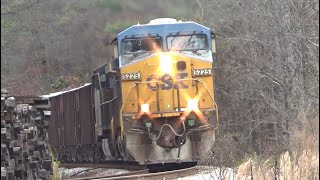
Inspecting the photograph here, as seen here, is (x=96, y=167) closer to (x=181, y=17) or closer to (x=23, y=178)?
(x=181, y=17)

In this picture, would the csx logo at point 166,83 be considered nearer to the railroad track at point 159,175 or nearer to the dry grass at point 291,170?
the railroad track at point 159,175

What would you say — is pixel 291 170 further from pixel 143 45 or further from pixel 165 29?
pixel 143 45

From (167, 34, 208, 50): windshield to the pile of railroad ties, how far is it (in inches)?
166

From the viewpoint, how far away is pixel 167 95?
14.4 metres

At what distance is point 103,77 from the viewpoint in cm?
1656

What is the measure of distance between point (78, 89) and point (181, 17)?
7.60 meters

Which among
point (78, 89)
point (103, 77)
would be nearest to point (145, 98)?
point (103, 77)

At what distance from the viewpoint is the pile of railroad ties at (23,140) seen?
7.32 meters

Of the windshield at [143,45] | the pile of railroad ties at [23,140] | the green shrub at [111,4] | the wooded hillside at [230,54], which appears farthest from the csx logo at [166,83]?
the green shrub at [111,4]

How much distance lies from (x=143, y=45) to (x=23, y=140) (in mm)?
6094

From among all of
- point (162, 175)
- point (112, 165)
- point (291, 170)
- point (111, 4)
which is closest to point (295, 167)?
point (291, 170)

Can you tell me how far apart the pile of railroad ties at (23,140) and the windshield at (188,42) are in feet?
13.8

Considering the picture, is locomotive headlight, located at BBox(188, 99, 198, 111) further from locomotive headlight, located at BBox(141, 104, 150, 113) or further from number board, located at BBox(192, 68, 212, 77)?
locomotive headlight, located at BBox(141, 104, 150, 113)

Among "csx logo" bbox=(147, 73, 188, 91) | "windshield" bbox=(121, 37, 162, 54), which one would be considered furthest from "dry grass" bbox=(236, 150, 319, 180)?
"windshield" bbox=(121, 37, 162, 54)
